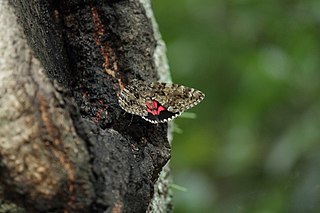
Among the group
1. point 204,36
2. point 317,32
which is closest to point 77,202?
point 317,32

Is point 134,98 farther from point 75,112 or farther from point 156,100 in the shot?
point 75,112

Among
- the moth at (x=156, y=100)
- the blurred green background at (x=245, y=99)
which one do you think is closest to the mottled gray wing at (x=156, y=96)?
the moth at (x=156, y=100)

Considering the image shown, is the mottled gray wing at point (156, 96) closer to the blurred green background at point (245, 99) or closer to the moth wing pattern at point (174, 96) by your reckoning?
the moth wing pattern at point (174, 96)

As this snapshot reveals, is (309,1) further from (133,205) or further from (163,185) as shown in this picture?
(133,205)

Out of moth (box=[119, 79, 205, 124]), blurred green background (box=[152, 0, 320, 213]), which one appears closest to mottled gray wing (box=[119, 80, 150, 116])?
moth (box=[119, 79, 205, 124])

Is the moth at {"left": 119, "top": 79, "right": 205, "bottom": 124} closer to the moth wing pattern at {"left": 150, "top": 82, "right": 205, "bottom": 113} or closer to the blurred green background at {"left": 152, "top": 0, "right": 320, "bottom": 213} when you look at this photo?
the moth wing pattern at {"left": 150, "top": 82, "right": 205, "bottom": 113}
